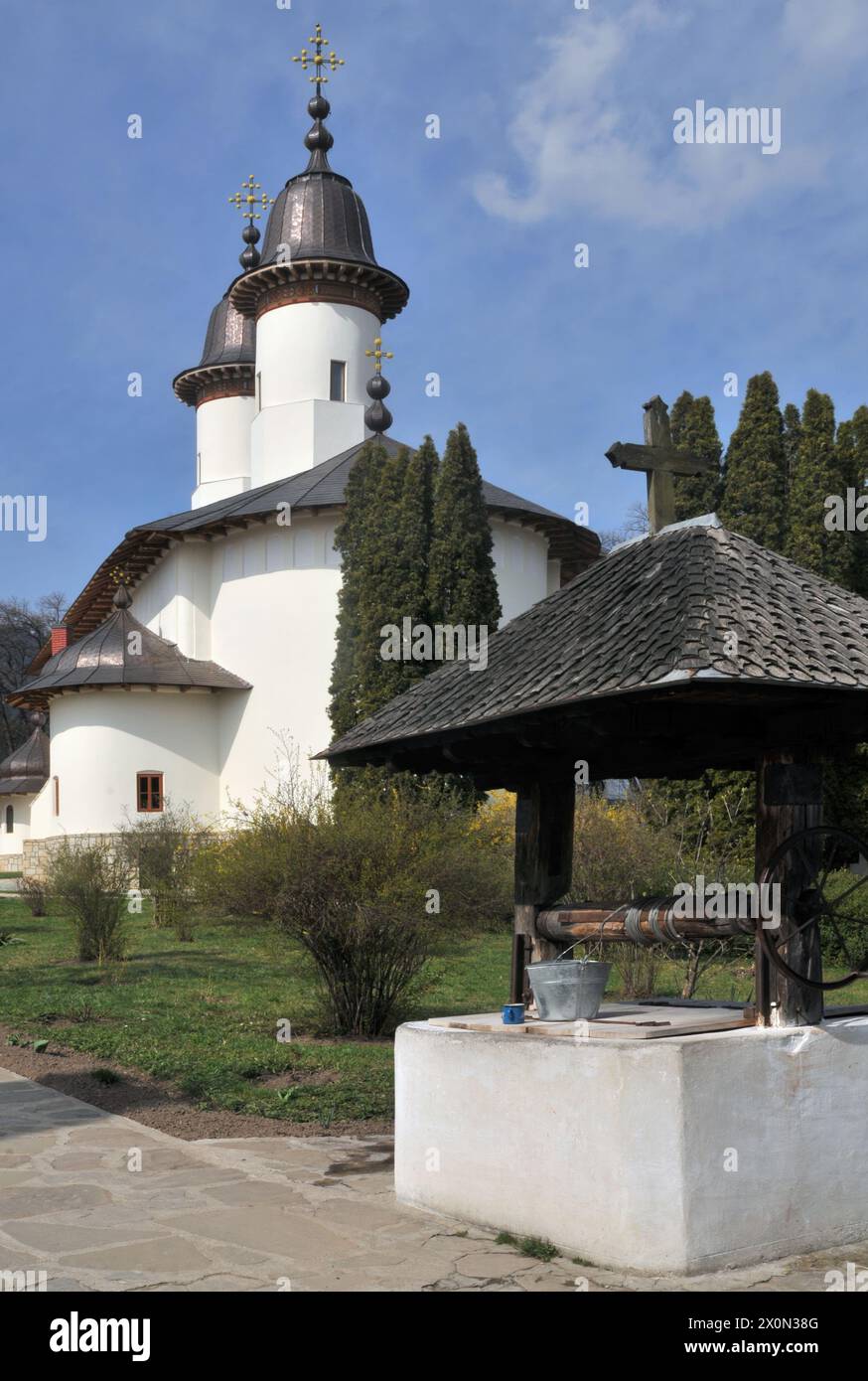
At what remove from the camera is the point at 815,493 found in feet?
77.6

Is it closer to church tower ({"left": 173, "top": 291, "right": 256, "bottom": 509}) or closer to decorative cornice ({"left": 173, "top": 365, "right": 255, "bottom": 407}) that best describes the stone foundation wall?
church tower ({"left": 173, "top": 291, "right": 256, "bottom": 509})

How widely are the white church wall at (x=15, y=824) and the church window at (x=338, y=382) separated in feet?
60.6

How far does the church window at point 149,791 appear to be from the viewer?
31.1m

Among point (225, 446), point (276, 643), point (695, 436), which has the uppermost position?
point (225, 446)

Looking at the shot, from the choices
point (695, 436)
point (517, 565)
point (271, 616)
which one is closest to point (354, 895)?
point (695, 436)

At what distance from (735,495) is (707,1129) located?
64.9 feet

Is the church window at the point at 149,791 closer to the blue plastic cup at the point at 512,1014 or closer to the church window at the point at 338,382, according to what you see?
the church window at the point at 338,382

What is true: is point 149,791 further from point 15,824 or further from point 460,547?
point 15,824

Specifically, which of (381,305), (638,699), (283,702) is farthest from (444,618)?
(638,699)

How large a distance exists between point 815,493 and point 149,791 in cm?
1651

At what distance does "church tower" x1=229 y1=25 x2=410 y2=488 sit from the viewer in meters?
35.1

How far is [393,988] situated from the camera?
1209cm
